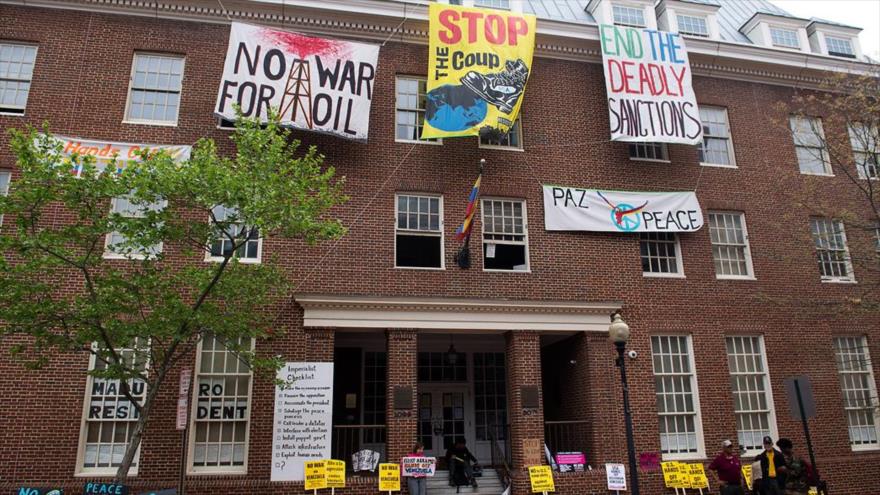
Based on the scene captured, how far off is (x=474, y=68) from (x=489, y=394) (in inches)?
389

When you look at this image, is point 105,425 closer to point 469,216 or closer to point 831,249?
point 469,216

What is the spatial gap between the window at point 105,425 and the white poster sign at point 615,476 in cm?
1116

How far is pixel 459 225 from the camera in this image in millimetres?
17406

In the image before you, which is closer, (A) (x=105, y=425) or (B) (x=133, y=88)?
(A) (x=105, y=425)

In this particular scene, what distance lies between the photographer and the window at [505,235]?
17516mm

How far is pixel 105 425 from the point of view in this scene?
14492 millimetres

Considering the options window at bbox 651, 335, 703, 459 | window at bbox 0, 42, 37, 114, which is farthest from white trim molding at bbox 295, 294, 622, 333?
window at bbox 0, 42, 37, 114

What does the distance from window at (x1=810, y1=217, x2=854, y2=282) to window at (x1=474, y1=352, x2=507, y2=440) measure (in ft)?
34.3

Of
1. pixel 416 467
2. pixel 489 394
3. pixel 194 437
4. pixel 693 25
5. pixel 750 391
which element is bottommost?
pixel 416 467

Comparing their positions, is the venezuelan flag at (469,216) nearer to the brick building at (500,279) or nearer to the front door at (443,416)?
the brick building at (500,279)

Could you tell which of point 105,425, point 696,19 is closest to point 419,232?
point 105,425

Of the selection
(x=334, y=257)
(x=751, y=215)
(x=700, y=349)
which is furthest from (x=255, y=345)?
(x=751, y=215)

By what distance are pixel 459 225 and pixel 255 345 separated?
6154mm

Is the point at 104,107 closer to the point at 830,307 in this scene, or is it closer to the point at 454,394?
the point at 454,394
